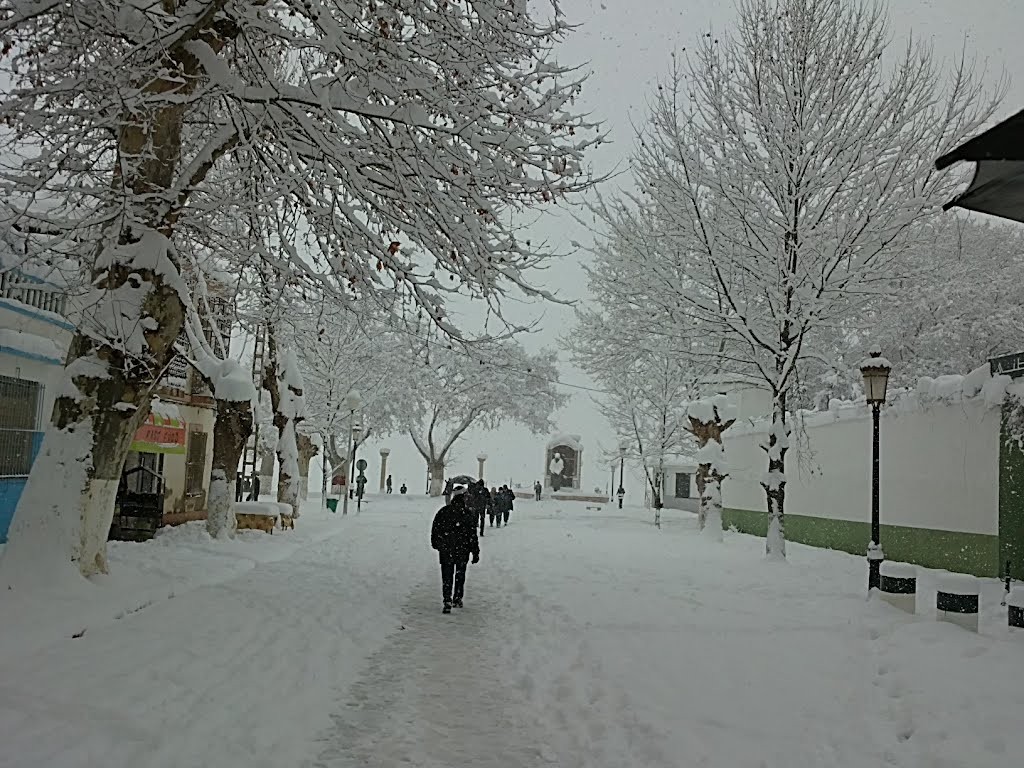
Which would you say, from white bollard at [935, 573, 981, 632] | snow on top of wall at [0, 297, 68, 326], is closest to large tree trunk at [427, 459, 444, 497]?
snow on top of wall at [0, 297, 68, 326]

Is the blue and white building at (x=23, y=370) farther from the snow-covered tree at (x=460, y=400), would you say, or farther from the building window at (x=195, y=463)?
the snow-covered tree at (x=460, y=400)

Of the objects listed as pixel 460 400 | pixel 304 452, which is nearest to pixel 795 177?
pixel 304 452

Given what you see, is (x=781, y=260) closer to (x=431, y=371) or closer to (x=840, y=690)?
(x=840, y=690)

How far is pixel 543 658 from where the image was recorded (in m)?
8.71

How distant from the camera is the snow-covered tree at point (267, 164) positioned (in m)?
8.79

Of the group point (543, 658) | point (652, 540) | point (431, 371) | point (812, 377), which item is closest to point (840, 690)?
point (543, 658)

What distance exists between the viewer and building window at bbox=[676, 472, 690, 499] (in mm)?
55000

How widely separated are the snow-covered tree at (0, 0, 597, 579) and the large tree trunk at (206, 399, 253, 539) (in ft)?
28.0

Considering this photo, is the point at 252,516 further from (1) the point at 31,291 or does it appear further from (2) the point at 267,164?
(2) the point at 267,164

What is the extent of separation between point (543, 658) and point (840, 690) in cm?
290

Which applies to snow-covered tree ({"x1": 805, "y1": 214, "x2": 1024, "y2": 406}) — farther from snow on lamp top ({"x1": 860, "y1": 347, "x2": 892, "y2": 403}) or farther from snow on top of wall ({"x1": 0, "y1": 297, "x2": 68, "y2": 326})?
snow on top of wall ({"x1": 0, "y1": 297, "x2": 68, "y2": 326})

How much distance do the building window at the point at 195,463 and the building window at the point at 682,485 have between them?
35578 mm

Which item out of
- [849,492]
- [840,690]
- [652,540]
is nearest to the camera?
[840,690]

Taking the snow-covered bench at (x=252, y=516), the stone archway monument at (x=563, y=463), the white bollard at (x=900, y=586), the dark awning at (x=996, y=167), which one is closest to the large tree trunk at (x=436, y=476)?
the stone archway monument at (x=563, y=463)
